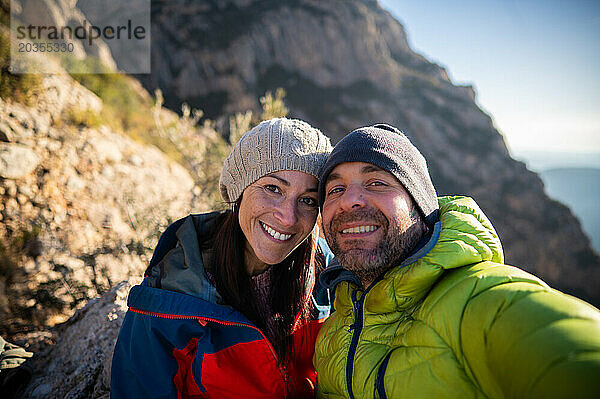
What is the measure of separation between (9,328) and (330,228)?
413cm

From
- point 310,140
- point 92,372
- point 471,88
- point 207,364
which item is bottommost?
point 92,372

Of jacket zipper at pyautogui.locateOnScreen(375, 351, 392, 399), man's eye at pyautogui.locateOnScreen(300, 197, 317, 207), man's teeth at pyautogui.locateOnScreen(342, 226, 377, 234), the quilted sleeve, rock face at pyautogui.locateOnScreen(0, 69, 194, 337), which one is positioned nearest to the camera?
the quilted sleeve

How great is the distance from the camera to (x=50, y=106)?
658 cm

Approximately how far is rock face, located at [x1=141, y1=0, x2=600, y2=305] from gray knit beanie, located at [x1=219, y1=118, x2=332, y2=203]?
25.7m

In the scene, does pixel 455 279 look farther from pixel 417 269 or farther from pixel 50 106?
pixel 50 106

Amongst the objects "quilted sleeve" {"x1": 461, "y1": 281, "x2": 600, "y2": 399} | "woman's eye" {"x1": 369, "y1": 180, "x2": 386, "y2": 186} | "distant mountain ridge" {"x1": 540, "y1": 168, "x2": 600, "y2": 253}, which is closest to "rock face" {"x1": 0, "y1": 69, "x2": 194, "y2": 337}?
"woman's eye" {"x1": 369, "y1": 180, "x2": 386, "y2": 186}

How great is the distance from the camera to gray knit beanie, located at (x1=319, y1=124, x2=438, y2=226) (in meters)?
1.67

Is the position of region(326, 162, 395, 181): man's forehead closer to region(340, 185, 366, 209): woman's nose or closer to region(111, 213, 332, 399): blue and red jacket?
region(340, 185, 366, 209): woman's nose

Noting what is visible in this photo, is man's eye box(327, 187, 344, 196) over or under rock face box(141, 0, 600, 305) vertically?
under

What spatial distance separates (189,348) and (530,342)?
154cm

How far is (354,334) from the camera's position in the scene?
1.60 metres

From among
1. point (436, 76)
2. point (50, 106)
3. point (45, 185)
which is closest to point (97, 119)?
point (50, 106)

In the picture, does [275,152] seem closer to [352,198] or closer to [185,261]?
[352,198]

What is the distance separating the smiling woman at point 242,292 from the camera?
1.68m
